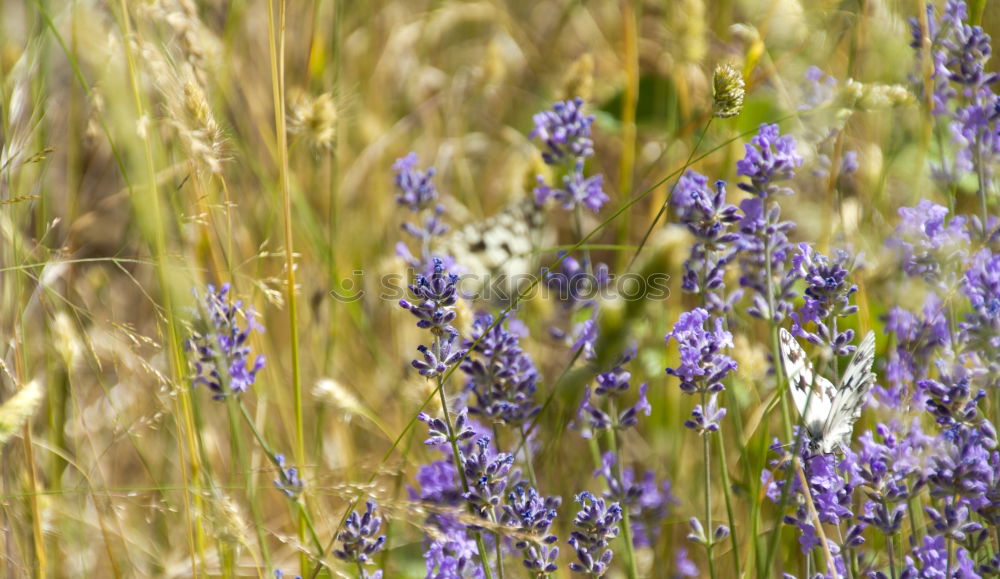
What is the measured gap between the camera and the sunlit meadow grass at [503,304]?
1355mm

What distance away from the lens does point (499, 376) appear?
4.86ft

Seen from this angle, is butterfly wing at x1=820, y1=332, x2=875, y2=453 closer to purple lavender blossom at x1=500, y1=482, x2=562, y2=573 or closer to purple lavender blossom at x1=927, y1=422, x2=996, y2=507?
purple lavender blossom at x1=927, y1=422, x2=996, y2=507

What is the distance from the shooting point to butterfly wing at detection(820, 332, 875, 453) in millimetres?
1174

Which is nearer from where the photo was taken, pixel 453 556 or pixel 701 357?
pixel 701 357

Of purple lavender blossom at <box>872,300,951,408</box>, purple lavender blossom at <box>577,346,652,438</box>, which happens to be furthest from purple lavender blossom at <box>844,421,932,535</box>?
purple lavender blossom at <box>577,346,652,438</box>

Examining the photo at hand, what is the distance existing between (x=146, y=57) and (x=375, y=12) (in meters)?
2.08

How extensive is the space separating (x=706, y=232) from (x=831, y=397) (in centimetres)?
34

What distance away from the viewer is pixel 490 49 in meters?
2.73

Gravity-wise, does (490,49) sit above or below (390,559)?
above

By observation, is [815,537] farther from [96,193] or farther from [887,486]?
[96,193]

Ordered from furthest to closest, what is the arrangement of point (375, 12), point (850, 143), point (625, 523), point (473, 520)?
point (375, 12) < point (850, 143) < point (625, 523) < point (473, 520)

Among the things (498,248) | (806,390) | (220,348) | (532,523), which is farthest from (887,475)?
(498,248)

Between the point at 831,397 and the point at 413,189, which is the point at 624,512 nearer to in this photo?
the point at 831,397

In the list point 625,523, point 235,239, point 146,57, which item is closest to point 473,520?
point 625,523
